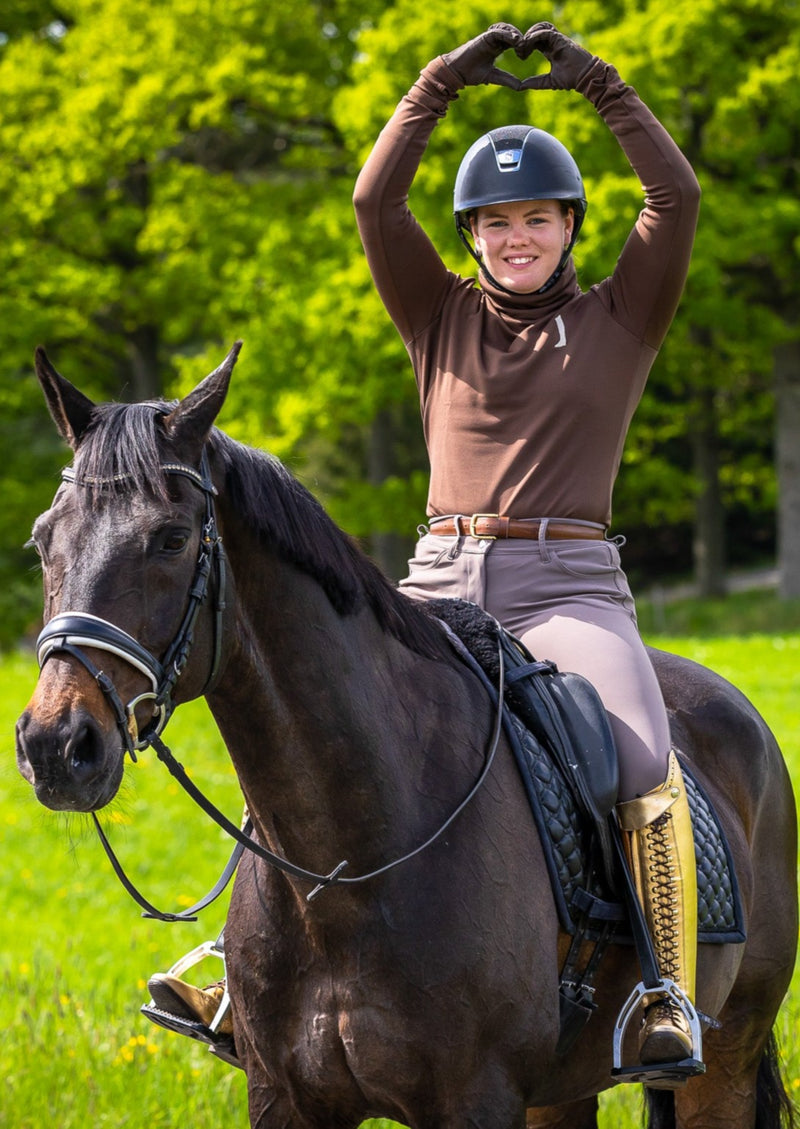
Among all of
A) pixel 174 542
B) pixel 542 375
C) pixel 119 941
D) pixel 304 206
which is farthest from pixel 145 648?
pixel 304 206

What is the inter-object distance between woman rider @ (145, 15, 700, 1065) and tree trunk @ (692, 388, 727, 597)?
23.1 metres

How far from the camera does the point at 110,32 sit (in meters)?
25.9

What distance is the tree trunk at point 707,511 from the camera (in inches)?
1063

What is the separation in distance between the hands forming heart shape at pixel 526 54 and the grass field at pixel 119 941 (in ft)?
6.91

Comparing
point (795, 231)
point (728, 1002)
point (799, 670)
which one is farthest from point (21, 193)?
point (728, 1002)

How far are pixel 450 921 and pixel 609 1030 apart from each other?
2.65ft

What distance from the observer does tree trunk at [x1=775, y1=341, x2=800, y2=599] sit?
2353 cm

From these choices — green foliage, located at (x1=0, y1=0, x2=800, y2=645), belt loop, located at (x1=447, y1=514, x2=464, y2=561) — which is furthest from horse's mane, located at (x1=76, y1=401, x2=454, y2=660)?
green foliage, located at (x1=0, y1=0, x2=800, y2=645)

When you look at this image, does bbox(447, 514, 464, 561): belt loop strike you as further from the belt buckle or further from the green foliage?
the green foliage

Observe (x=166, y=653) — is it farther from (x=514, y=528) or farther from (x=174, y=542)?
(x=514, y=528)

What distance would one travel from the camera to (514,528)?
376 cm

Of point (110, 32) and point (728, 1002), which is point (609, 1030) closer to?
point (728, 1002)

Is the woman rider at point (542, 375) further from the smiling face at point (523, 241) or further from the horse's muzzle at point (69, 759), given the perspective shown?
the horse's muzzle at point (69, 759)

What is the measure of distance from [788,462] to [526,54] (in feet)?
69.3
